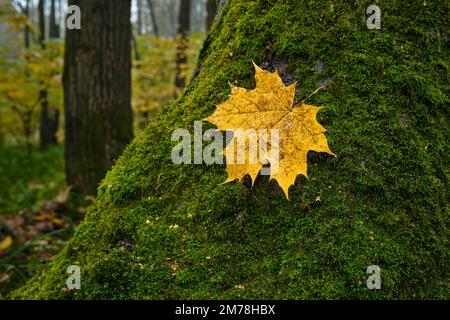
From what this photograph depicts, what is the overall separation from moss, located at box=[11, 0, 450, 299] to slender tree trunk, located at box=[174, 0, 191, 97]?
21.1 feet

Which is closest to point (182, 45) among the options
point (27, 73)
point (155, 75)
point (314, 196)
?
point (155, 75)

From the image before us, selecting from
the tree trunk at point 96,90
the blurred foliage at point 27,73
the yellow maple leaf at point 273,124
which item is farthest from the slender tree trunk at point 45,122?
the yellow maple leaf at point 273,124

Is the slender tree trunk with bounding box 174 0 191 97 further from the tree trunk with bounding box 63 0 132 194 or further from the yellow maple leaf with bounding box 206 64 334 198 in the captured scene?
the yellow maple leaf with bounding box 206 64 334 198

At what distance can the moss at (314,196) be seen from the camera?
1.29 meters

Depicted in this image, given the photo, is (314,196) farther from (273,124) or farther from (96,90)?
(96,90)

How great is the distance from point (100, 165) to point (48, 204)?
2.41ft

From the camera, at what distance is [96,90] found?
14.2 ft

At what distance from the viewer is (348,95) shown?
1.48 m

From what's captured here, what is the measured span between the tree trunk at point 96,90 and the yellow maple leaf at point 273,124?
3037 mm

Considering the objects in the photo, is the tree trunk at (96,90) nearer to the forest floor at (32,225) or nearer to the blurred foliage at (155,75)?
the forest floor at (32,225)

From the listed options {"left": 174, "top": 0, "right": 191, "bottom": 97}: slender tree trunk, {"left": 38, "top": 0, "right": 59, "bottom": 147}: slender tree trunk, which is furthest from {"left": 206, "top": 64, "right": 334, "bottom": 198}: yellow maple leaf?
{"left": 38, "top": 0, "right": 59, "bottom": 147}: slender tree trunk

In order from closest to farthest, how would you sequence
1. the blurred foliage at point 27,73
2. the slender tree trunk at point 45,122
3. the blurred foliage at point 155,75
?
the blurred foliage at point 27,73, the blurred foliage at point 155,75, the slender tree trunk at point 45,122

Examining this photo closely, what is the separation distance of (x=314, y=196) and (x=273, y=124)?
29 cm
